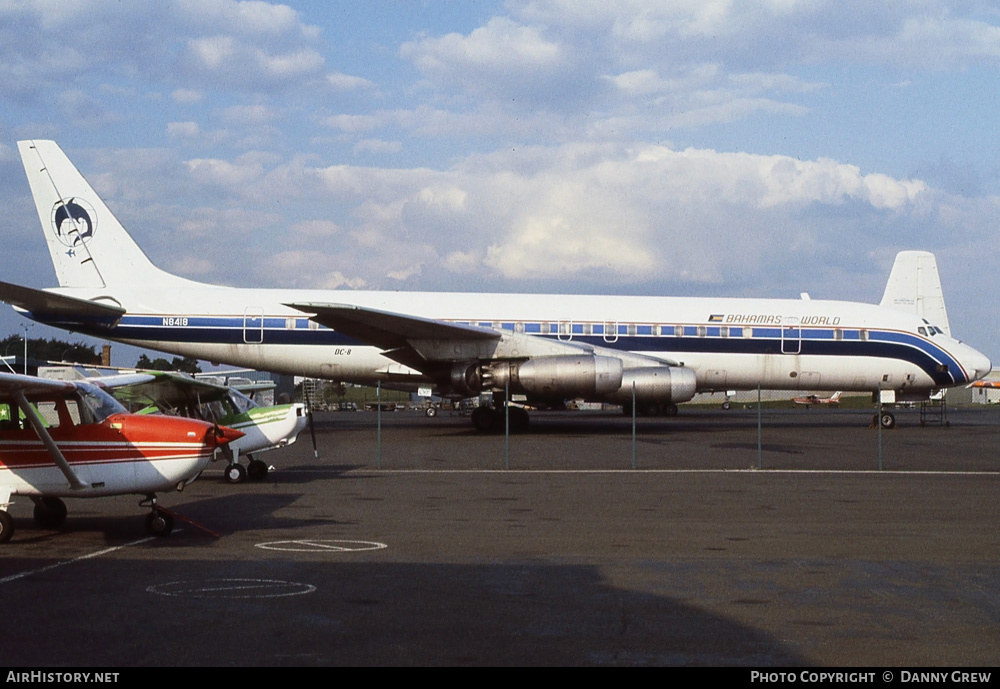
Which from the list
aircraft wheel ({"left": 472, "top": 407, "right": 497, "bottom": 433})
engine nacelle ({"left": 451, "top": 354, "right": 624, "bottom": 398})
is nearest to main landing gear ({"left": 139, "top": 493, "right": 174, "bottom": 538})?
engine nacelle ({"left": 451, "top": 354, "right": 624, "bottom": 398})

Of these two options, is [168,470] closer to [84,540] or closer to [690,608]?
[84,540]

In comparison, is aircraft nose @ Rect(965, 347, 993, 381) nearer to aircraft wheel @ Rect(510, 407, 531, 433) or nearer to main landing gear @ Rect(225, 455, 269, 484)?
aircraft wheel @ Rect(510, 407, 531, 433)

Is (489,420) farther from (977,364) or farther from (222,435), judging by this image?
(222,435)

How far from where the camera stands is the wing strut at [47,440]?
10.2 meters

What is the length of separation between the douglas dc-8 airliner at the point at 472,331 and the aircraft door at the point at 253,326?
29mm

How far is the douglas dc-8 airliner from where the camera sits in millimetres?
28625

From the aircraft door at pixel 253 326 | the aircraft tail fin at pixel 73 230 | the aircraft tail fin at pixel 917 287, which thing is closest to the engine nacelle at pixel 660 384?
the aircraft door at pixel 253 326

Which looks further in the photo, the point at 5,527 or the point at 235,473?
the point at 235,473

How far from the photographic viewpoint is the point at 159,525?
10.8 m

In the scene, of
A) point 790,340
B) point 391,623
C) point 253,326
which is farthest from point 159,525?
point 790,340

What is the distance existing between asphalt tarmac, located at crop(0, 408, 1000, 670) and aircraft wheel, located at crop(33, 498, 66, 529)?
6.3 inches

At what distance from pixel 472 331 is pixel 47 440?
18.2 metres

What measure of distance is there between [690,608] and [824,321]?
25.9 m

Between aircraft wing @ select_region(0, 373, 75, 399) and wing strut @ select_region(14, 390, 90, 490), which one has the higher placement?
aircraft wing @ select_region(0, 373, 75, 399)
